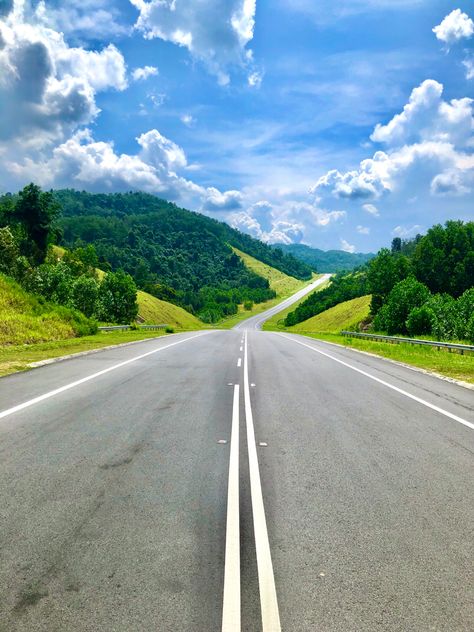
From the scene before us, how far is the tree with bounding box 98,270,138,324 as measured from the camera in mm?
67812

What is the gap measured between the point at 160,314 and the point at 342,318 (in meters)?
44.8

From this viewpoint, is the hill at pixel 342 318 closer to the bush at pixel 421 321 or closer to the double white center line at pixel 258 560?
the bush at pixel 421 321

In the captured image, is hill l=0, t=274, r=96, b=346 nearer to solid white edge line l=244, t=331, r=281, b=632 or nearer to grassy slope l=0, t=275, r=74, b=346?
grassy slope l=0, t=275, r=74, b=346

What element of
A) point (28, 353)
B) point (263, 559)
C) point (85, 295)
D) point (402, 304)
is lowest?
point (263, 559)

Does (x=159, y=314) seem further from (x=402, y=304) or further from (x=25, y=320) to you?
(x=25, y=320)

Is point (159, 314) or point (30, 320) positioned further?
point (159, 314)

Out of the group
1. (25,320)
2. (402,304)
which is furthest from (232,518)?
(402,304)

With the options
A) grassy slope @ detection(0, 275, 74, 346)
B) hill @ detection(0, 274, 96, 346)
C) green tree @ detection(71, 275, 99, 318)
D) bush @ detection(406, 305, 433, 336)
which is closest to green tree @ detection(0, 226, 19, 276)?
green tree @ detection(71, 275, 99, 318)

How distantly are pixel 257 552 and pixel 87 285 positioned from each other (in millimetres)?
60711

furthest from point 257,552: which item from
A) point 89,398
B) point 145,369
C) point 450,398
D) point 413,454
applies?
point 145,369

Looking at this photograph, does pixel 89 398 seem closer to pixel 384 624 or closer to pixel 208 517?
pixel 208 517

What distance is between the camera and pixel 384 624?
9.08 ft

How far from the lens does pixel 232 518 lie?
13.5 ft

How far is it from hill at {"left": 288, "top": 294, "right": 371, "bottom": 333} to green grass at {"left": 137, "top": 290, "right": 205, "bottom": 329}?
29333 mm
